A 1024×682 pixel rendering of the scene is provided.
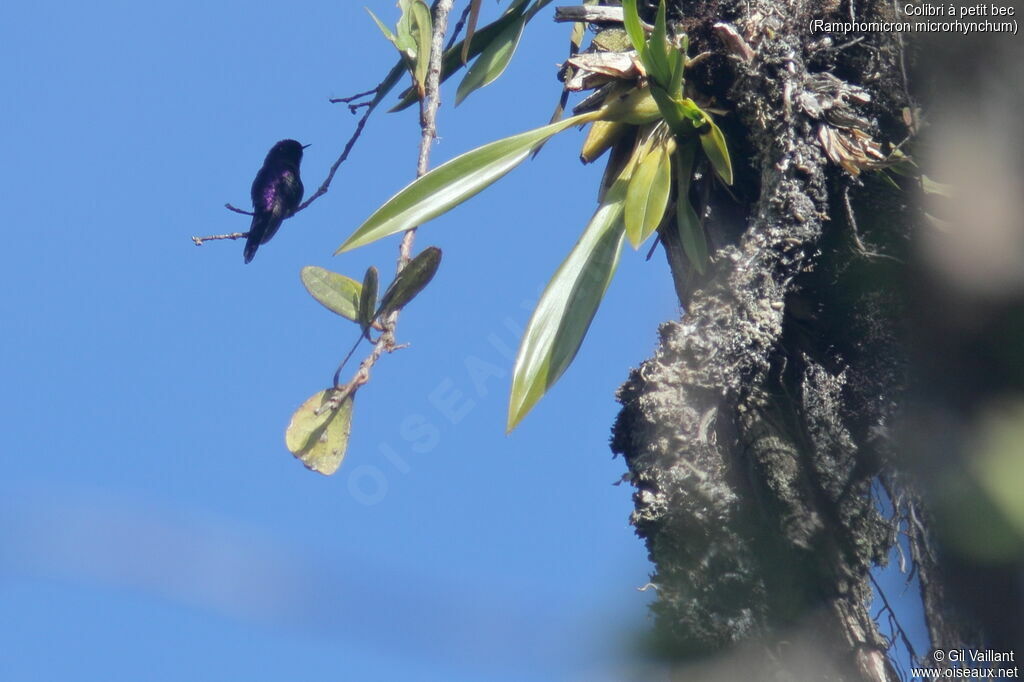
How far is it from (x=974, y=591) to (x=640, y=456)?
42cm

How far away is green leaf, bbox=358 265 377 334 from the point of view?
1322 millimetres

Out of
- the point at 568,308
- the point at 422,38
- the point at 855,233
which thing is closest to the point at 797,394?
the point at 855,233

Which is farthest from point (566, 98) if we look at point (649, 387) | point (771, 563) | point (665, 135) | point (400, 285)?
point (771, 563)

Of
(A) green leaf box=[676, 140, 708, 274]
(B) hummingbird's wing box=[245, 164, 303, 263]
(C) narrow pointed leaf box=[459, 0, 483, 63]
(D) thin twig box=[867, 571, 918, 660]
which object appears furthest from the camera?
(B) hummingbird's wing box=[245, 164, 303, 263]

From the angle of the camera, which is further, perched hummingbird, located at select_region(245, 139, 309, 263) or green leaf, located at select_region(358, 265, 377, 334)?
perched hummingbird, located at select_region(245, 139, 309, 263)

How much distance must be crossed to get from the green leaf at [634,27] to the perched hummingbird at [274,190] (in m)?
1.78

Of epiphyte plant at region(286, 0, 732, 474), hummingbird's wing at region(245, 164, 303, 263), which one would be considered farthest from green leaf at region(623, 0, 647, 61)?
hummingbird's wing at region(245, 164, 303, 263)

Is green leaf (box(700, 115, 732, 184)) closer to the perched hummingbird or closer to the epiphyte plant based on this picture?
the epiphyte plant

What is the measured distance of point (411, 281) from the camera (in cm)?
133

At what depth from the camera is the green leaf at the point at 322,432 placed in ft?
4.38

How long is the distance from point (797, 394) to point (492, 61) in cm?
96

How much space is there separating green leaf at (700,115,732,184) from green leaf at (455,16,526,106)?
602 mm

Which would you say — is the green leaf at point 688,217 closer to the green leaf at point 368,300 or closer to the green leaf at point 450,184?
the green leaf at point 450,184

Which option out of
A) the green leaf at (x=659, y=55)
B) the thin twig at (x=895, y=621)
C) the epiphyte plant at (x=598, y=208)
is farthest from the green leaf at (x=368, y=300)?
the thin twig at (x=895, y=621)
